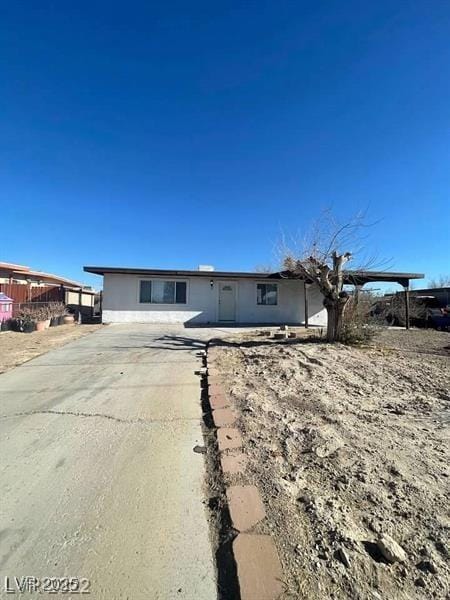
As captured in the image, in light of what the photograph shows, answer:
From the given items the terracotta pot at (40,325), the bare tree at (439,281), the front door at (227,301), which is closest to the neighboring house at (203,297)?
the front door at (227,301)

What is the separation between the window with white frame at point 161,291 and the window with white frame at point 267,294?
382cm

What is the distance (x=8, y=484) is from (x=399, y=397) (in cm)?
437

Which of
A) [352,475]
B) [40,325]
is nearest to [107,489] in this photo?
[352,475]

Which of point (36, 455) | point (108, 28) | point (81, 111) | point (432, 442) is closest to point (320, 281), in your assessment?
point (432, 442)

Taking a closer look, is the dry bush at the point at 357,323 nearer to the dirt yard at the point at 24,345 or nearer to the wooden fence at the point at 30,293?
the dirt yard at the point at 24,345

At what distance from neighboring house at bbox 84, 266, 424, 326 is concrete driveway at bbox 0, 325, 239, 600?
33.2 feet

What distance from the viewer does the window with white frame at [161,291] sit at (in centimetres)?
1495

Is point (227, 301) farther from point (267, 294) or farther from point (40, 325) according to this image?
point (40, 325)

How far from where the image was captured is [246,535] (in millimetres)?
1711

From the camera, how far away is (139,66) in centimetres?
880

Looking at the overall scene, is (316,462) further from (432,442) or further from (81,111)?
(81,111)

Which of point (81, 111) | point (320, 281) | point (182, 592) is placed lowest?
point (182, 592)

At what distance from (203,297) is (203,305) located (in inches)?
15.6

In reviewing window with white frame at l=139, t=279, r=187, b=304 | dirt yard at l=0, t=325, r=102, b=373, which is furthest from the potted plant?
window with white frame at l=139, t=279, r=187, b=304
